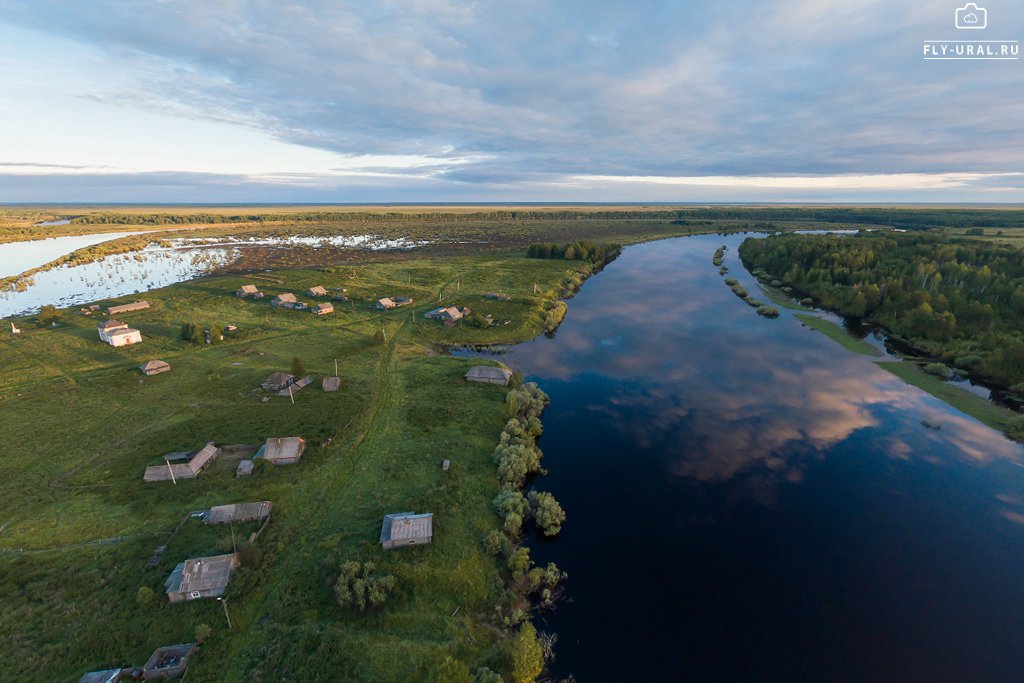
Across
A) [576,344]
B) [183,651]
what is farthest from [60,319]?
[576,344]

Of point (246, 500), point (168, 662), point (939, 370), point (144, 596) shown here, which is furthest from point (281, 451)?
point (939, 370)

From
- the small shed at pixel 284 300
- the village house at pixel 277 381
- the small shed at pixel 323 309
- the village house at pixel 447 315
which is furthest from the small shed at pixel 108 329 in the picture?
the village house at pixel 447 315

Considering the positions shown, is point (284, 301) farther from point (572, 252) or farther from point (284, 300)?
point (572, 252)

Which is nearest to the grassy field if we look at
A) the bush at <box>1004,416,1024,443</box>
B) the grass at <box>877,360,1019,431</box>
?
the bush at <box>1004,416,1024,443</box>

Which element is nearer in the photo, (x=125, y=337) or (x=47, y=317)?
(x=125, y=337)

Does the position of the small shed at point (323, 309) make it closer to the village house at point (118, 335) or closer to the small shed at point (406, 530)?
the village house at point (118, 335)
